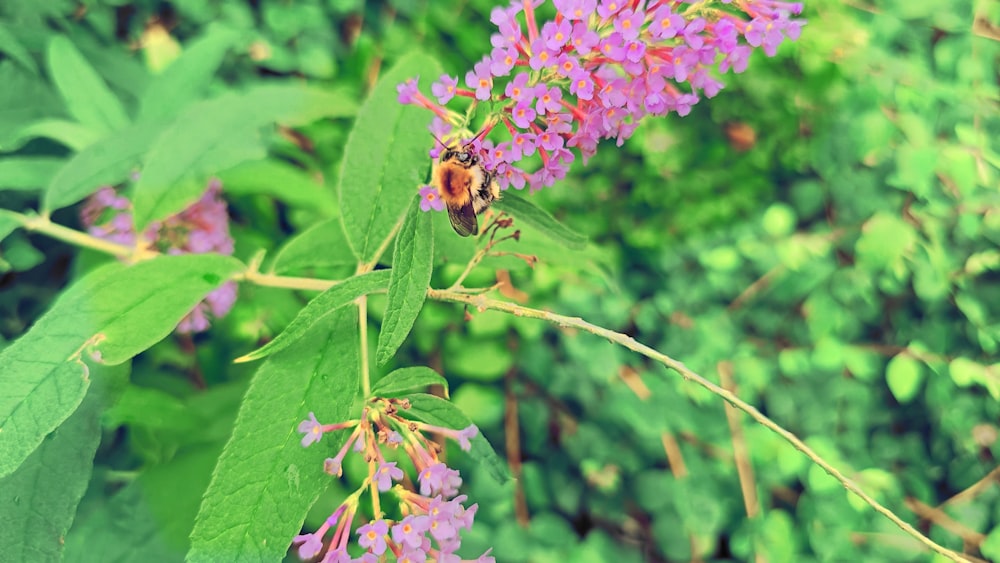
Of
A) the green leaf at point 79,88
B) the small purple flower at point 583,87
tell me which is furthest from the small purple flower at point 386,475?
the green leaf at point 79,88

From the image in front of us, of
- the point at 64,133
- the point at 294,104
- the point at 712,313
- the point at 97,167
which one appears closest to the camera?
the point at 97,167

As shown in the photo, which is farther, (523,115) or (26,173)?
(26,173)

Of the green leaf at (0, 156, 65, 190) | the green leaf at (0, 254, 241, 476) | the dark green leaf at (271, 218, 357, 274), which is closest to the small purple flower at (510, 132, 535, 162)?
the dark green leaf at (271, 218, 357, 274)

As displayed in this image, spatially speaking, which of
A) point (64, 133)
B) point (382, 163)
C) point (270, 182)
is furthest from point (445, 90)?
point (64, 133)

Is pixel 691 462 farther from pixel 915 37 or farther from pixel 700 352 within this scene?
pixel 915 37

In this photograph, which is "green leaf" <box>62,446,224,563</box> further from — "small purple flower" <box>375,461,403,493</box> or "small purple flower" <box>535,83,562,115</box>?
"small purple flower" <box>535,83,562,115</box>

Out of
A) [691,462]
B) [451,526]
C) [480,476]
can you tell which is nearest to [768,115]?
[691,462]

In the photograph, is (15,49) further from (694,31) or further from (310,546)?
(694,31)

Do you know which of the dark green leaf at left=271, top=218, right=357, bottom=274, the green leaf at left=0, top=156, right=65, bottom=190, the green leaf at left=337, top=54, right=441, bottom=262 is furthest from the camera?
the green leaf at left=0, top=156, right=65, bottom=190
